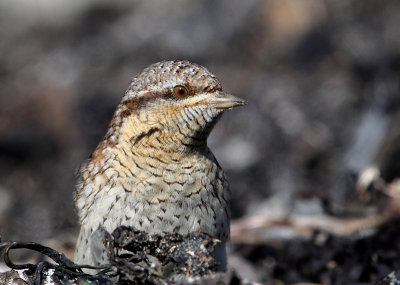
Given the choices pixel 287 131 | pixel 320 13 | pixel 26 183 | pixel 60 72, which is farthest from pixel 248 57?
pixel 26 183

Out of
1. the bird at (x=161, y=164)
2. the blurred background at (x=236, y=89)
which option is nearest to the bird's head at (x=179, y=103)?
the bird at (x=161, y=164)

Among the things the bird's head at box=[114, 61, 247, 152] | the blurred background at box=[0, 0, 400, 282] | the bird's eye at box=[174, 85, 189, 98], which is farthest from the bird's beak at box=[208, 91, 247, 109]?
the blurred background at box=[0, 0, 400, 282]

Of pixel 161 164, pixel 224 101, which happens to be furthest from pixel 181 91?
pixel 161 164

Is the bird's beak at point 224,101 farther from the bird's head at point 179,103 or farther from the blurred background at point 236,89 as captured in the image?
the blurred background at point 236,89

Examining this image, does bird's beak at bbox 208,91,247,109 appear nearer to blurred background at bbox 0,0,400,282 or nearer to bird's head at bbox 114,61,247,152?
bird's head at bbox 114,61,247,152

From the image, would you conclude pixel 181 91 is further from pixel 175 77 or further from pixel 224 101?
pixel 224 101

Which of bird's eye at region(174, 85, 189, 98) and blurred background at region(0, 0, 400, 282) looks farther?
blurred background at region(0, 0, 400, 282)
